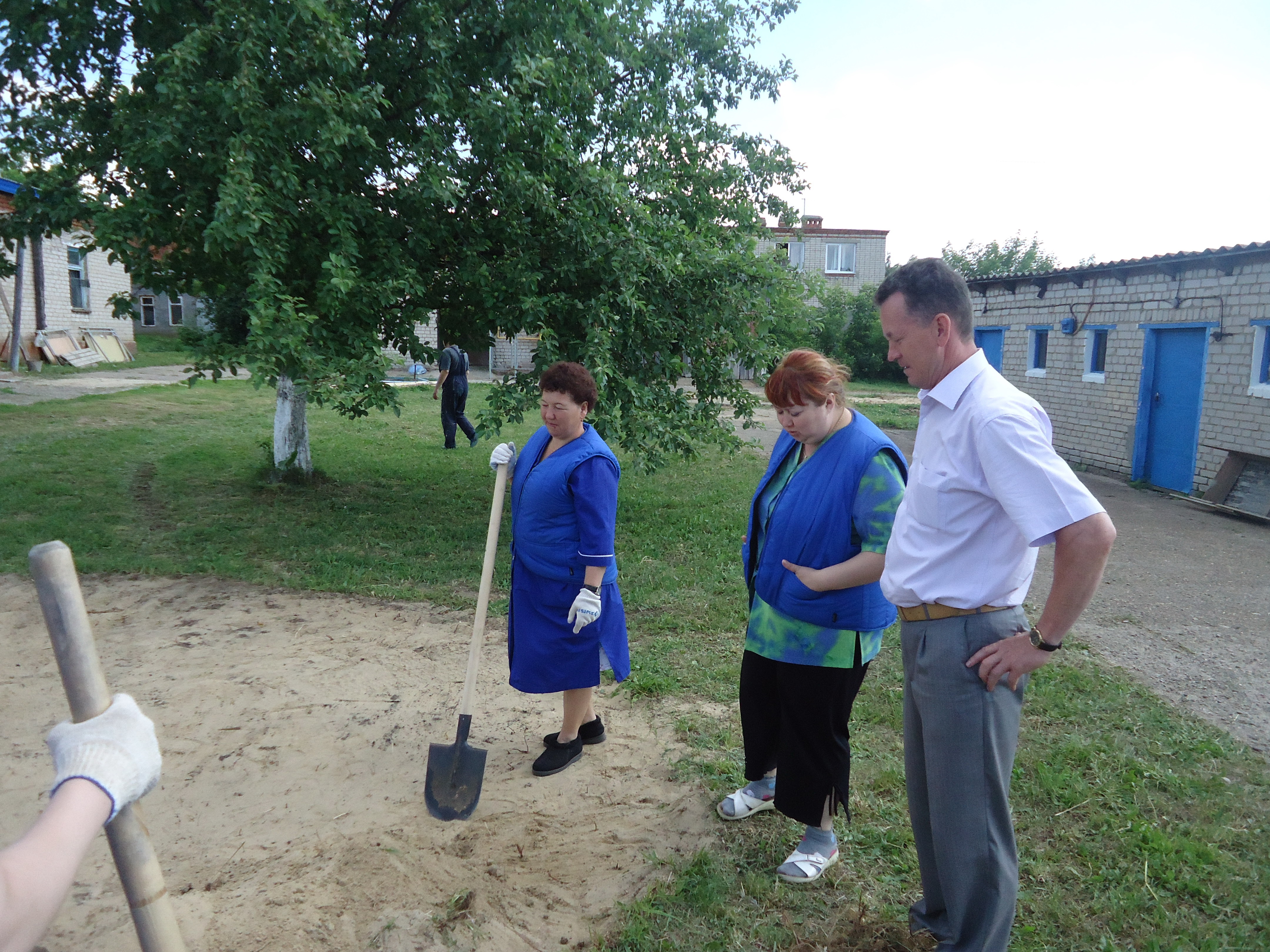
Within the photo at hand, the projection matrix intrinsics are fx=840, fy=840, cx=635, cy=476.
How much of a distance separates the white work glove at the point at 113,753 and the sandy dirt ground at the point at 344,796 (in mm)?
1619

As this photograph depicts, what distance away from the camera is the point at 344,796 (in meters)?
3.60

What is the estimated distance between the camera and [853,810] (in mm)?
3490

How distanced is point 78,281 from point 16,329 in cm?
488

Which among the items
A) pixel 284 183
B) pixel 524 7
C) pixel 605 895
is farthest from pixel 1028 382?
pixel 605 895

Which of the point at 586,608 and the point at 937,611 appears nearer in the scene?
the point at 937,611

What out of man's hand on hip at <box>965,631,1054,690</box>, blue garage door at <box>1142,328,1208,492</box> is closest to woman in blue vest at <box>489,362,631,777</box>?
man's hand on hip at <box>965,631,1054,690</box>

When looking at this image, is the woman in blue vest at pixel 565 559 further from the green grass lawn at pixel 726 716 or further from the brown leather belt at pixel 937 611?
the brown leather belt at pixel 937 611

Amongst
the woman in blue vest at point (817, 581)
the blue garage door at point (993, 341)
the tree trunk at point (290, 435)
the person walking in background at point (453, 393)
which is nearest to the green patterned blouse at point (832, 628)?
the woman in blue vest at point (817, 581)

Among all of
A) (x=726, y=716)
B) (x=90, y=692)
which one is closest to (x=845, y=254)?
(x=726, y=716)

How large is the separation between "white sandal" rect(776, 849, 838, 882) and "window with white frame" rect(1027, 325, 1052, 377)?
45.6 ft

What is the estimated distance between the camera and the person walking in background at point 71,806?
3.62 feet

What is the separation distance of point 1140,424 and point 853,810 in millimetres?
11150

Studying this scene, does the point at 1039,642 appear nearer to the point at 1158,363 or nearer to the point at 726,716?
the point at 726,716

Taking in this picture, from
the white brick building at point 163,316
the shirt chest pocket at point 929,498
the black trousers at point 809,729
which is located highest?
the white brick building at point 163,316
